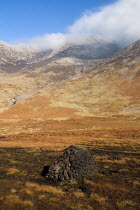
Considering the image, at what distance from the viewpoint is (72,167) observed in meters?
19.2

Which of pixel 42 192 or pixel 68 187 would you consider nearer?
pixel 42 192

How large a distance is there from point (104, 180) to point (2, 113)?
10657 centimetres

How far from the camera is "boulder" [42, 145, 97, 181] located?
18688 mm

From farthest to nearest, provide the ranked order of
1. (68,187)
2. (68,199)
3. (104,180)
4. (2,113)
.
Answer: (2,113), (104,180), (68,187), (68,199)

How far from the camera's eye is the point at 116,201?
13.6 meters

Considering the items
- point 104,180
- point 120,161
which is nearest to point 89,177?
point 104,180

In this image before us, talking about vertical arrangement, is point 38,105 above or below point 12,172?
above

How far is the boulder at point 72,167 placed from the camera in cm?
1869

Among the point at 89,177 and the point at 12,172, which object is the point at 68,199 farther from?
the point at 12,172

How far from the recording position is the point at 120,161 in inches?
957

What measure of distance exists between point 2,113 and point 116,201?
11032cm

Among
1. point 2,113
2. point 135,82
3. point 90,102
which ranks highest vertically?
point 135,82

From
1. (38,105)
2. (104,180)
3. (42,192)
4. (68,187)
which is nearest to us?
(42,192)

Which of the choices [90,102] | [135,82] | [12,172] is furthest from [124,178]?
[135,82]
